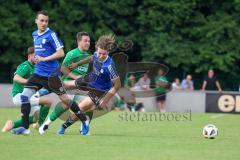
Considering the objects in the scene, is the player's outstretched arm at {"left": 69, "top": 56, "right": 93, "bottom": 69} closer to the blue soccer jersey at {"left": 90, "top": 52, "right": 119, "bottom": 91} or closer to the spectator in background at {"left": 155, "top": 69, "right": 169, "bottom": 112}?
the blue soccer jersey at {"left": 90, "top": 52, "right": 119, "bottom": 91}

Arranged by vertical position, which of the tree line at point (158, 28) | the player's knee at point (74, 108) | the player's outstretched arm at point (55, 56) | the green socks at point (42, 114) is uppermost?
the tree line at point (158, 28)

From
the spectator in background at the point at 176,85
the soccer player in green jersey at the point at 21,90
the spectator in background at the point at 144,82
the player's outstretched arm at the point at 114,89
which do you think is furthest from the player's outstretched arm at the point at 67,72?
the spectator in background at the point at 176,85

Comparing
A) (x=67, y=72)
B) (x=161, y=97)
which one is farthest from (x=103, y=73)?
(x=161, y=97)

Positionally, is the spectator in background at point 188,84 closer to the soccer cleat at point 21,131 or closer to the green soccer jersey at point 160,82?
the green soccer jersey at point 160,82

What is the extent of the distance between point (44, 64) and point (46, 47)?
0.31 meters

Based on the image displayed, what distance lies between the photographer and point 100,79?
13000mm

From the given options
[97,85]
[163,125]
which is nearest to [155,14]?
[163,125]

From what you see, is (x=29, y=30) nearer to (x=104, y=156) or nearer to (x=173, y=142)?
(x=173, y=142)

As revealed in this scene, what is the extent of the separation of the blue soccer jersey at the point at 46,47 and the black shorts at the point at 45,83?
89mm

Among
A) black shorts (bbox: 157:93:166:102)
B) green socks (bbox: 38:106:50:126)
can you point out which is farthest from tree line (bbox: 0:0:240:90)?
green socks (bbox: 38:106:50:126)

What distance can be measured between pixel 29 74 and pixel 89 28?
18043 mm

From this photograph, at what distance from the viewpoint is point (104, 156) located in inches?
375

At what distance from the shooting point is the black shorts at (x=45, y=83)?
1233 centimetres

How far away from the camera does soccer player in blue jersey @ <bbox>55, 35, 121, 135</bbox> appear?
1260 centimetres
